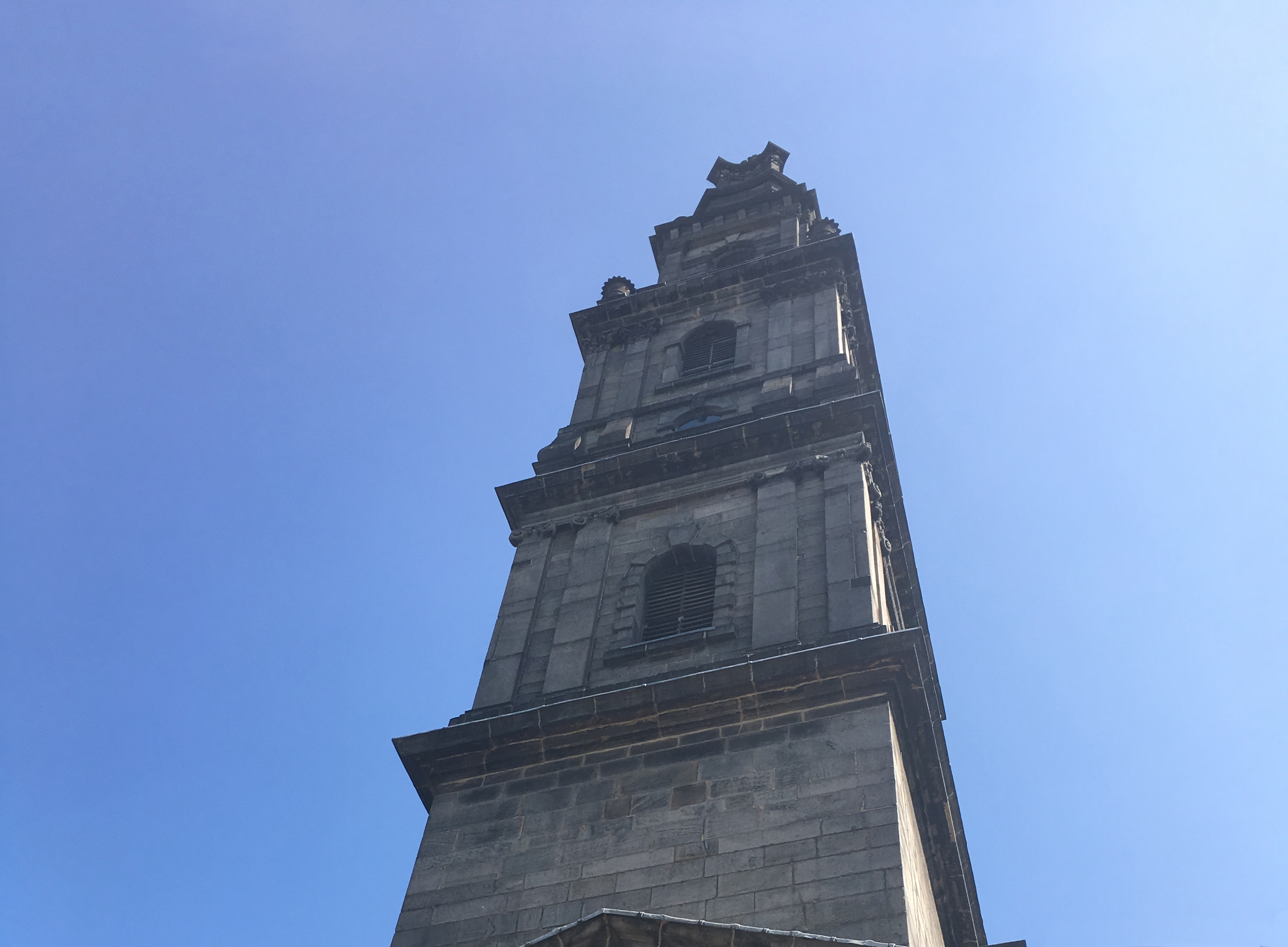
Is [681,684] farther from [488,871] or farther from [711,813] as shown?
A: [488,871]

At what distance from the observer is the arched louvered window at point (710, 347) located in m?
34.6

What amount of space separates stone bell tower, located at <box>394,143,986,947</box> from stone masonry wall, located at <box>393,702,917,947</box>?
4 cm

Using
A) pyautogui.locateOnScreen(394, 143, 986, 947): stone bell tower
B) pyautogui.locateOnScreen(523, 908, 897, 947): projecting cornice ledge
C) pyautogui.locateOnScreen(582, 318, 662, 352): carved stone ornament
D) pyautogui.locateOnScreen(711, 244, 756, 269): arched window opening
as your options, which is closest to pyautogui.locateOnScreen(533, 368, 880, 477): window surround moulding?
pyautogui.locateOnScreen(394, 143, 986, 947): stone bell tower

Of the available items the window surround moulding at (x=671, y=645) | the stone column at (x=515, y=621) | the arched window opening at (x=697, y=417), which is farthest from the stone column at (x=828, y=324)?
the window surround moulding at (x=671, y=645)

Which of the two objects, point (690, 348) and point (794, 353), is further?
point (690, 348)

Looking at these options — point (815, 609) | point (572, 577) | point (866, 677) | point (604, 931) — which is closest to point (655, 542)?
point (572, 577)

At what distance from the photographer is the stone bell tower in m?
18.3

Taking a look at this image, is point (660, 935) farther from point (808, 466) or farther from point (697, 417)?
point (697, 417)

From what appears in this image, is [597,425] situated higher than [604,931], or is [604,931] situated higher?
[597,425]

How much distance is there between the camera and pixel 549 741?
71.6ft

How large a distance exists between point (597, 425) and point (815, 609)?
1017 cm

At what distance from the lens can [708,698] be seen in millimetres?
A: 21312

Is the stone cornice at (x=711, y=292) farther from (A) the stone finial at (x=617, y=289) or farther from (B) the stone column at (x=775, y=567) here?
(B) the stone column at (x=775, y=567)

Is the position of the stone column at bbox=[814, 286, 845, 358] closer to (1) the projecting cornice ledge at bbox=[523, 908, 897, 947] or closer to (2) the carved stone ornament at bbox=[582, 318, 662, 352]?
(2) the carved stone ornament at bbox=[582, 318, 662, 352]
